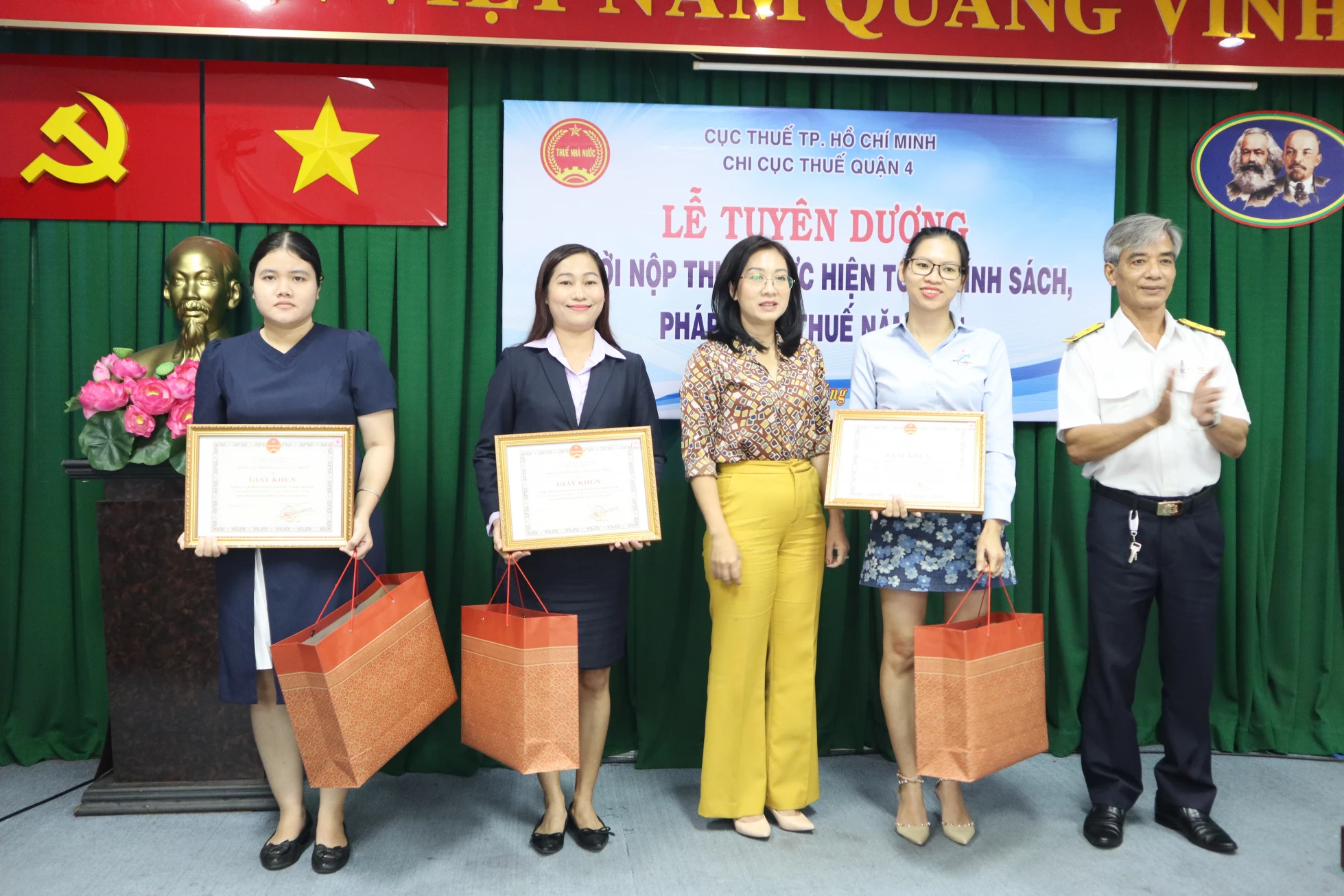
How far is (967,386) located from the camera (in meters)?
2.32

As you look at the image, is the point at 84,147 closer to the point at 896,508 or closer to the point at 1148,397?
the point at 896,508

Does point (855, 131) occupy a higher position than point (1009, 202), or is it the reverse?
point (855, 131)

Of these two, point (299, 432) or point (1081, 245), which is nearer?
point (299, 432)

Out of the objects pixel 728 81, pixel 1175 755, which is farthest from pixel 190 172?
pixel 1175 755

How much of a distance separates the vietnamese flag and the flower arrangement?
60cm

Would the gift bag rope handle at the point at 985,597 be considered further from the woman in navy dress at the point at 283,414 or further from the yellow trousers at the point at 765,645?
the woman in navy dress at the point at 283,414

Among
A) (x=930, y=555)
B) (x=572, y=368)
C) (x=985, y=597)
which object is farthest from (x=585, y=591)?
(x=985, y=597)

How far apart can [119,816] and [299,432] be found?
1347 millimetres

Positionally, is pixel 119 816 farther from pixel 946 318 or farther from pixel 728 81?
pixel 728 81

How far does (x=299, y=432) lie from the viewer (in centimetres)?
211

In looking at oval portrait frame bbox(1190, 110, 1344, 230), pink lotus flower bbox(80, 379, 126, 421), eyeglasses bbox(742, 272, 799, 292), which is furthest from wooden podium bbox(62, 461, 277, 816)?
oval portrait frame bbox(1190, 110, 1344, 230)

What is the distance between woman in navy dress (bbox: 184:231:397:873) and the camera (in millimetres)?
2164

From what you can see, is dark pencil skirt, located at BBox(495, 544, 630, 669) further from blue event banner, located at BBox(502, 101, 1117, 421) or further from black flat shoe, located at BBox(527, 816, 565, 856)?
blue event banner, located at BBox(502, 101, 1117, 421)

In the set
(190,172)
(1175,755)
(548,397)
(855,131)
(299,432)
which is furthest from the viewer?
(855,131)
